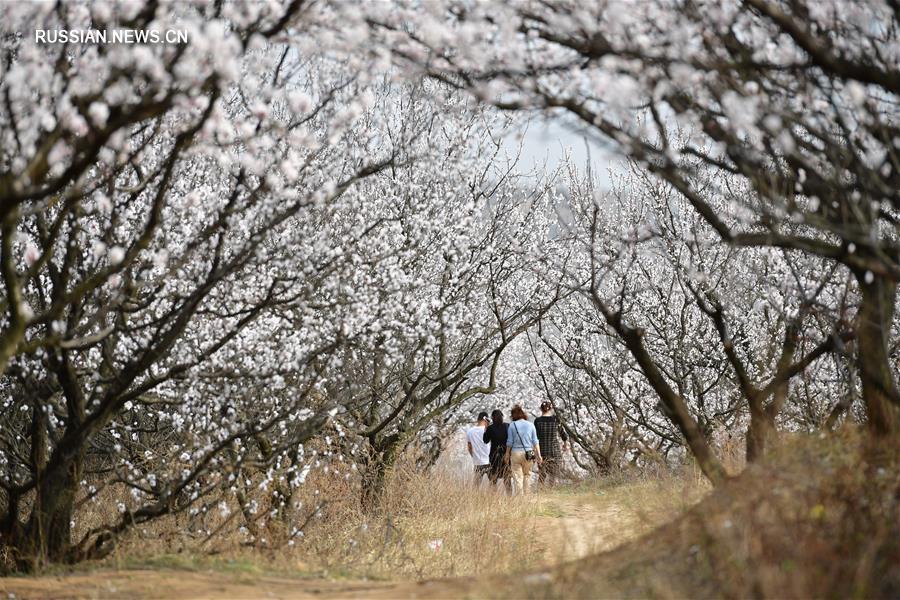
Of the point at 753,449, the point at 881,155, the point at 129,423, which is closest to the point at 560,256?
the point at 129,423

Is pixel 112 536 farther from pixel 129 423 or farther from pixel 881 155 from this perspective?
pixel 881 155

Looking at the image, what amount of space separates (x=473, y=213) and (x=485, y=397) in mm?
12243

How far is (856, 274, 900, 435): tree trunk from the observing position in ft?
22.0

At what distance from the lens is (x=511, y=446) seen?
16.1 metres

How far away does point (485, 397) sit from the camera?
85.5ft

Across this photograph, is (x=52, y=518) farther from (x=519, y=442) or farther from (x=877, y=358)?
(x=519, y=442)

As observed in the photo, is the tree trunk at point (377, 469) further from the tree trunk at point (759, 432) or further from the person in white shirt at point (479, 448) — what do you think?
A: the tree trunk at point (759, 432)

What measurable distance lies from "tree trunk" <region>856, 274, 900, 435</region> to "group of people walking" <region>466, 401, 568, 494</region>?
362 inches

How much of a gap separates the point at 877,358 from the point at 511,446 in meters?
9.56

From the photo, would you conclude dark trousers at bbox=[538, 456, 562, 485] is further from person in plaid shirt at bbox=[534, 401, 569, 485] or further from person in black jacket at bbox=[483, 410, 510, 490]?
person in black jacket at bbox=[483, 410, 510, 490]

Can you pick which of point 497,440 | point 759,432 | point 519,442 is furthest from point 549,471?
point 759,432

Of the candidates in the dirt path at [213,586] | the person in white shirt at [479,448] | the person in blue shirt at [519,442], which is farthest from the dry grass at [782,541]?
the person in white shirt at [479,448]

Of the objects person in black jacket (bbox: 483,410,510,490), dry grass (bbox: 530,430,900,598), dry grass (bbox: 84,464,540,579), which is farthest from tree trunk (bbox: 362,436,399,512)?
dry grass (bbox: 530,430,900,598)

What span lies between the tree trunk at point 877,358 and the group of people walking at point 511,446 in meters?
9.19
